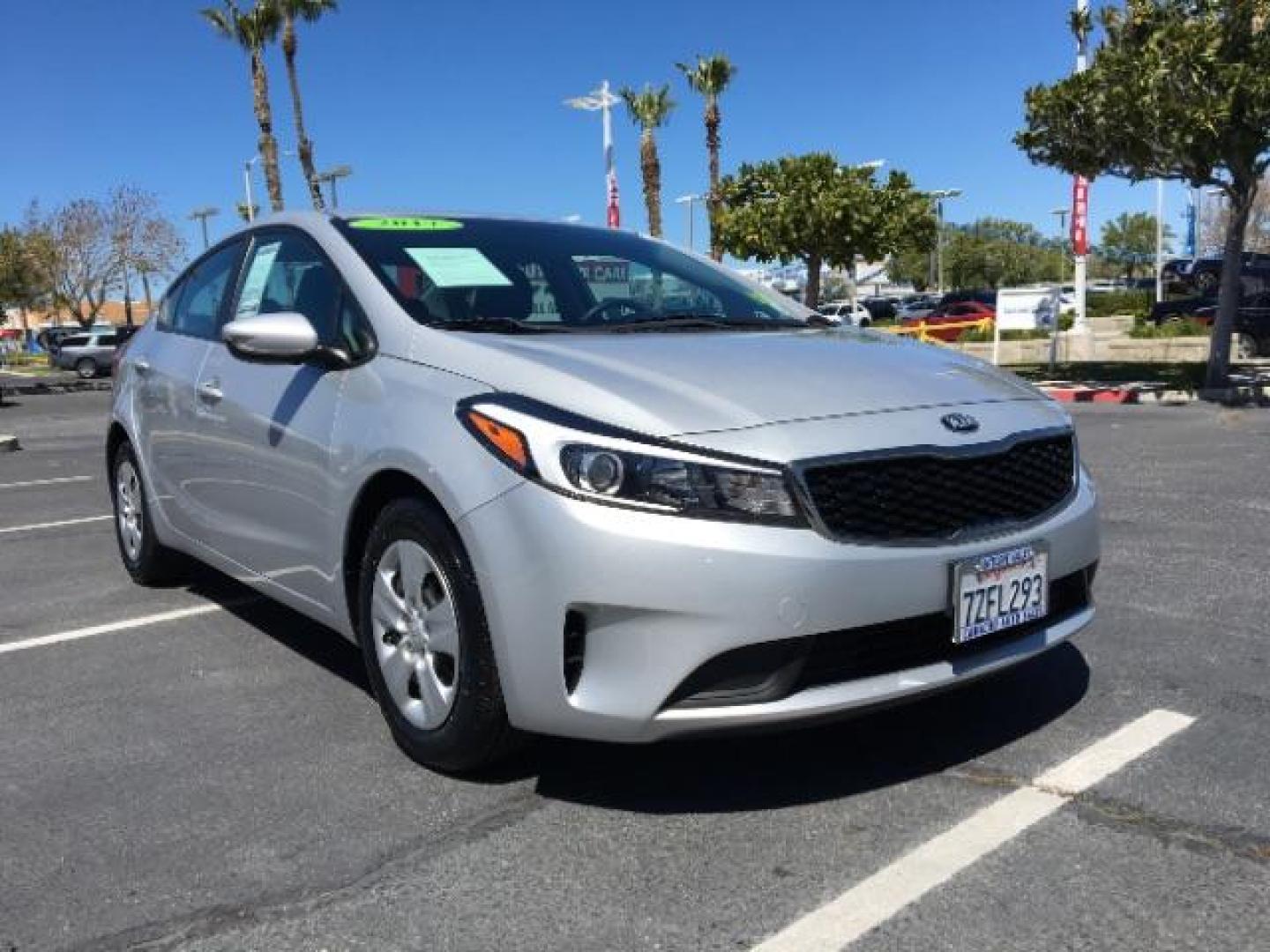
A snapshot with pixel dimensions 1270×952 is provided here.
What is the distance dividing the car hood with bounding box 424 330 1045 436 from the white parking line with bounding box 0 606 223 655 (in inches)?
97.6

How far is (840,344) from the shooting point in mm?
3553

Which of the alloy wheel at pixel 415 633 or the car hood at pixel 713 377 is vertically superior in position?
the car hood at pixel 713 377

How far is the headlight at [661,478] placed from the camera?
2.66 m

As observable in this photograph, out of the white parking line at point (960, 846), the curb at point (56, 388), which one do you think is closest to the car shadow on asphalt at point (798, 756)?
the white parking line at point (960, 846)

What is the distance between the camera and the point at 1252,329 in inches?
923

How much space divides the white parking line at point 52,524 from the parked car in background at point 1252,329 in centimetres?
2139

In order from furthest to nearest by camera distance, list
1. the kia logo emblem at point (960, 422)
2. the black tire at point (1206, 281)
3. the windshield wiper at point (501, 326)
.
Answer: the black tire at point (1206, 281) → the windshield wiper at point (501, 326) → the kia logo emblem at point (960, 422)

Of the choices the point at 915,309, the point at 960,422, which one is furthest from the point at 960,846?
the point at 915,309

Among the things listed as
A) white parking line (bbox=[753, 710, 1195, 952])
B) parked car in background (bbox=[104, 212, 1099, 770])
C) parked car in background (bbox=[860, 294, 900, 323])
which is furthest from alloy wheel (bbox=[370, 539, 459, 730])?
parked car in background (bbox=[860, 294, 900, 323])

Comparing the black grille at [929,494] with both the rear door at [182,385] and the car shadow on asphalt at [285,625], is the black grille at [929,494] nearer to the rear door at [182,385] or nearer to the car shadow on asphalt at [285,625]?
the car shadow on asphalt at [285,625]

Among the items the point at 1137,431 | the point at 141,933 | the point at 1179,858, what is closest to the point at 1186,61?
the point at 1137,431

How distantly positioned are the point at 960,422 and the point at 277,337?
6.37ft

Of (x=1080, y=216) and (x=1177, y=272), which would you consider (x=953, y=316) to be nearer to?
(x=1177, y=272)

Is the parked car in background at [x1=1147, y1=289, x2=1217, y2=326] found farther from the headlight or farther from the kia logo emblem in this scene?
the headlight
